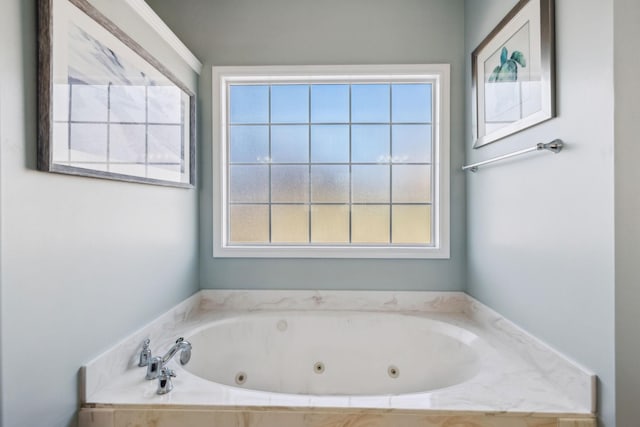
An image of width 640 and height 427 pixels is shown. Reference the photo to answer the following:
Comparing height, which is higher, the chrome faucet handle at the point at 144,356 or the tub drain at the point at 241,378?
the chrome faucet handle at the point at 144,356

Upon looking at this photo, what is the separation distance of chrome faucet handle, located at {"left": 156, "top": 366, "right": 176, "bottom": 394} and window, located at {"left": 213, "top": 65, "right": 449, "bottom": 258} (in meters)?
1.01

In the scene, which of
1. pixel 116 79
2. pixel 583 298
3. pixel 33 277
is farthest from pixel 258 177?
pixel 583 298

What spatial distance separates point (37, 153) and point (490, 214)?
74.7 inches

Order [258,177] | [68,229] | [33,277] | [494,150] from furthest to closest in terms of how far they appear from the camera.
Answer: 1. [258,177]
2. [494,150]
3. [68,229]
4. [33,277]

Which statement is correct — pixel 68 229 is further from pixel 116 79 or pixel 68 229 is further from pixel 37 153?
pixel 116 79

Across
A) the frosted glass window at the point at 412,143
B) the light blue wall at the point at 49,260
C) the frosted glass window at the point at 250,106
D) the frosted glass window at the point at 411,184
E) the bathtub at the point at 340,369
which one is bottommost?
the bathtub at the point at 340,369

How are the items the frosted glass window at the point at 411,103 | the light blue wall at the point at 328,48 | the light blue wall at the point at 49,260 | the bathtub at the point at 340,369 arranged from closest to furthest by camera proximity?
the light blue wall at the point at 49,260
the bathtub at the point at 340,369
the light blue wall at the point at 328,48
the frosted glass window at the point at 411,103

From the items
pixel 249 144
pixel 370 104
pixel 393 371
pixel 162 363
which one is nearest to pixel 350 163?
pixel 370 104

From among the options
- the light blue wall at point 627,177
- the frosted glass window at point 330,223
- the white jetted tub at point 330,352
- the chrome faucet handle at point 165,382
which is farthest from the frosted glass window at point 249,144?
the light blue wall at point 627,177

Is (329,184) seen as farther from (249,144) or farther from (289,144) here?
(249,144)

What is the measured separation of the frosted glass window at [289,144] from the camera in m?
2.33

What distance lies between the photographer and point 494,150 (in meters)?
1.78

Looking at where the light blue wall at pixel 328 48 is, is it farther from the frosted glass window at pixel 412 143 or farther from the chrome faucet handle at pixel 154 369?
the chrome faucet handle at pixel 154 369

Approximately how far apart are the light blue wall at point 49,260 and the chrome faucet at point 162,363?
0.41ft
